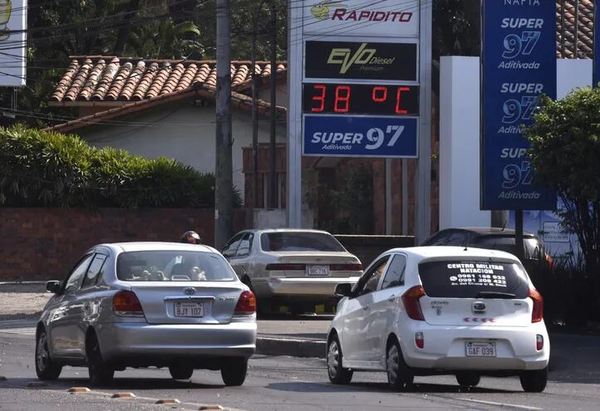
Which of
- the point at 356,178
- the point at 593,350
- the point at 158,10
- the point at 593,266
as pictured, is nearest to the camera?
the point at 593,350

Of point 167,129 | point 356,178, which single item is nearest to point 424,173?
point 356,178

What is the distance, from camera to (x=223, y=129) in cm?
2547

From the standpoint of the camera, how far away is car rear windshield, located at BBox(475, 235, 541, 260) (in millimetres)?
21422

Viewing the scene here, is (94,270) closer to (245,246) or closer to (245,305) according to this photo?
(245,305)

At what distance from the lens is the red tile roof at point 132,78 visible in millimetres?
42406

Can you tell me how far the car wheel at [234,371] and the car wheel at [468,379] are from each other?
7.38 feet

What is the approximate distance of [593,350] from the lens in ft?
56.2

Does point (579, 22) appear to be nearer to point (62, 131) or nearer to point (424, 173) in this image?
point (424, 173)

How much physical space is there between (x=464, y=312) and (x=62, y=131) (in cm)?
2905

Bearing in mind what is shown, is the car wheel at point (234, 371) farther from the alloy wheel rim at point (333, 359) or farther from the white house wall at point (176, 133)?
the white house wall at point (176, 133)

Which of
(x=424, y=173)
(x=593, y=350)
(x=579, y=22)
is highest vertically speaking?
(x=579, y=22)

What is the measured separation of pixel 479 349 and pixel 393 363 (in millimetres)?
902

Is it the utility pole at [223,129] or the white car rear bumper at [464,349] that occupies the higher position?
the utility pole at [223,129]

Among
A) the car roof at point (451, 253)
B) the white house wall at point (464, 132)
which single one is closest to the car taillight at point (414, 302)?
the car roof at point (451, 253)
